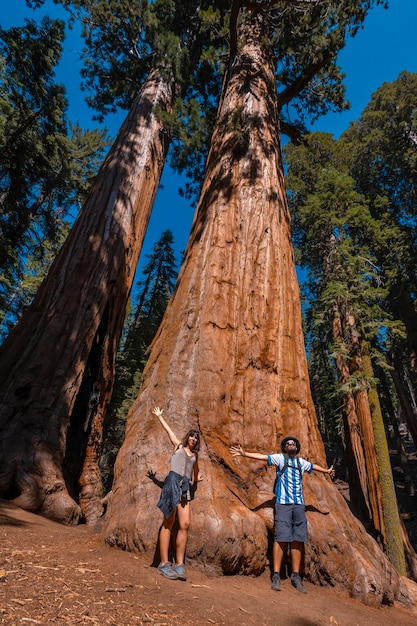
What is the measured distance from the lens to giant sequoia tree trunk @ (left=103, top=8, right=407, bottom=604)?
3250 millimetres

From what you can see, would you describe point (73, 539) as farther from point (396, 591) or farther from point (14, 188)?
point (14, 188)

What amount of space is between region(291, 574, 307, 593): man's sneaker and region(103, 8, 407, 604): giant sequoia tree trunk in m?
0.21

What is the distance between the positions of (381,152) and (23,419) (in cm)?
1904

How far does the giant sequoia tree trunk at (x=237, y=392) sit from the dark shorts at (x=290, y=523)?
160 mm

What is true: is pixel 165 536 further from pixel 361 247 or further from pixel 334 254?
pixel 361 247

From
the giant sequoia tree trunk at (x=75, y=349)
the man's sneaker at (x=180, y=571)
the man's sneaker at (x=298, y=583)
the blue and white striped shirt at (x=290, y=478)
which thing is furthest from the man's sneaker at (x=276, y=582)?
the giant sequoia tree trunk at (x=75, y=349)

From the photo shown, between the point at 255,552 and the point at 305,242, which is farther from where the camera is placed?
the point at 305,242

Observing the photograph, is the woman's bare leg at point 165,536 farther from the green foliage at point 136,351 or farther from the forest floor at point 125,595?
the green foliage at point 136,351

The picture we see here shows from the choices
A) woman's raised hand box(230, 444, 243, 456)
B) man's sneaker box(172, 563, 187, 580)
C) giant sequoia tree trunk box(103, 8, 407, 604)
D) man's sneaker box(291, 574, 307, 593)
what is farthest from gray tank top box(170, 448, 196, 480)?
man's sneaker box(291, 574, 307, 593)

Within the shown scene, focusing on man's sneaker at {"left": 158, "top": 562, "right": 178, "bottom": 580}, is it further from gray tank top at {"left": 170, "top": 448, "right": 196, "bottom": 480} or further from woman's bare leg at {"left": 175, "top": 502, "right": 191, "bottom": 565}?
gray tank top at {"left": 170, "top": 448, "right": 196, "bottom": 480}

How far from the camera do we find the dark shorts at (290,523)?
130 inches

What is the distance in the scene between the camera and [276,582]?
10.2 ft

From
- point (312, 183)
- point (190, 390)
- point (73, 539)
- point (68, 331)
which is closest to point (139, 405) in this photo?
point (190, 390)

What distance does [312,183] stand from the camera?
52.9ft
